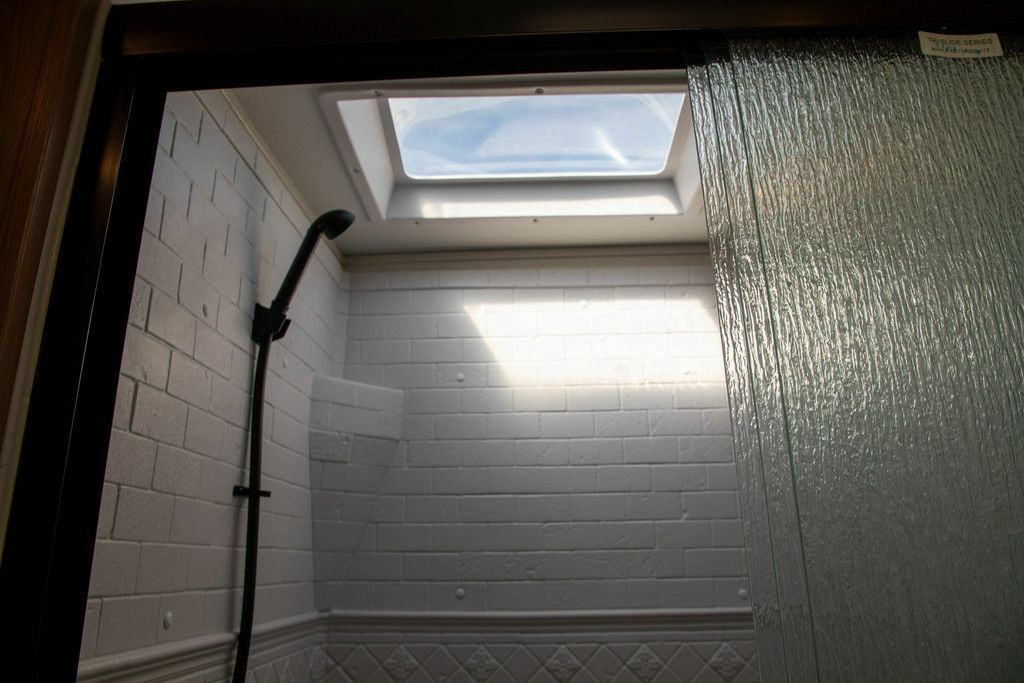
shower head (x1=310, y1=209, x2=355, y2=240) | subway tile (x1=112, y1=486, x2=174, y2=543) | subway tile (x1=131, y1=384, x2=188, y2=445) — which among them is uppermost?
shower head (x1=310, y1=209, x2=355, y2=240)

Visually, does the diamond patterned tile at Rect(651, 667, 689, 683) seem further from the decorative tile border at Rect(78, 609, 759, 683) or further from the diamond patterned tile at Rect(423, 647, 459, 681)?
the diamond patterned tile at Rect(423, 647, 459, 681)

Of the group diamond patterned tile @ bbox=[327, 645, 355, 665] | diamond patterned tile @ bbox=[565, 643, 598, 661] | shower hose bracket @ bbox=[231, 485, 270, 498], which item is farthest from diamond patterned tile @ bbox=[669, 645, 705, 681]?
shower hose bracket @ bbox=[231, 485, 270, 498]

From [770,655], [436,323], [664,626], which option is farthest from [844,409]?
[436,323]

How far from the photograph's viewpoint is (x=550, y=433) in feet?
8.93

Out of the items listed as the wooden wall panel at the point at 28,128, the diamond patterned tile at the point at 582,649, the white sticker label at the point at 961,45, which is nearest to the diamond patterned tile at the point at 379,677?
the diamond patterned tile at the point at 582,649

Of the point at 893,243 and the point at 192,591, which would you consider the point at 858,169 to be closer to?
the point at 893,243

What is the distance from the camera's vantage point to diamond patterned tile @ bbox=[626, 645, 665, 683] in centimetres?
246

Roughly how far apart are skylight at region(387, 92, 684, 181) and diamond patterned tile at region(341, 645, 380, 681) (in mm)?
1725

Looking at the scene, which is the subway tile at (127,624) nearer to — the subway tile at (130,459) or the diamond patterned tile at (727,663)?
the subway tile at (130,459)

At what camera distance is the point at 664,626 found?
251 centimetres

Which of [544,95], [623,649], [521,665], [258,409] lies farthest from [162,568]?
[623,649]

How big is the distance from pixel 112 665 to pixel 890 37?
5.43 feet

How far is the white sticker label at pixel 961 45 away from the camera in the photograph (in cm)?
97

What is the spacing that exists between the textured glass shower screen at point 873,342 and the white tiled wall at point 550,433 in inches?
73.0
